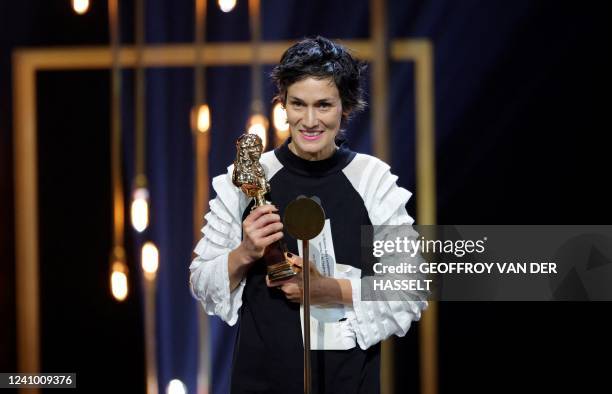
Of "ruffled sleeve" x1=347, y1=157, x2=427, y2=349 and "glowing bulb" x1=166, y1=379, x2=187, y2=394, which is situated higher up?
"ruffled sleeve" x1=347, y1=157, x2=427, y2=349

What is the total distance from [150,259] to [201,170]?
1.09 ft

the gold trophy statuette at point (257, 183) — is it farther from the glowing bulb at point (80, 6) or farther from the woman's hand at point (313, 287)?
the glowing bulb at point (80, 6)

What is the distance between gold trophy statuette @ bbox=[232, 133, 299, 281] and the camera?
1647mm

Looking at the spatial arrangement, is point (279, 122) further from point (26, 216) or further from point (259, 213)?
point (259, 213)

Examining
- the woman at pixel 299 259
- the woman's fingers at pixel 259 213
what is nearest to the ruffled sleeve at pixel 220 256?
the woman at pixel 299 259

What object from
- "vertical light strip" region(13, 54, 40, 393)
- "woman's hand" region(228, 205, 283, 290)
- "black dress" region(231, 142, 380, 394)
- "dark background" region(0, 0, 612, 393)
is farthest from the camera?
"vertical light strip" region(13, 54, 40, 393)

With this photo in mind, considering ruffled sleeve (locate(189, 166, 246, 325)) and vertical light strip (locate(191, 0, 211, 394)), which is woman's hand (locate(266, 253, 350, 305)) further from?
vertical light strip (locate(191, 0, 211, 394))

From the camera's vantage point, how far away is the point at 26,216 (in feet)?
9.50

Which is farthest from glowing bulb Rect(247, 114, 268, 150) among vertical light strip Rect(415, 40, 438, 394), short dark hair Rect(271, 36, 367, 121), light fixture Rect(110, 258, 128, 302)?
short dark hair Rect(271, 36, 367, 121)

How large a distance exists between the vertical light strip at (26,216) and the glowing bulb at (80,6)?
0.77 feet

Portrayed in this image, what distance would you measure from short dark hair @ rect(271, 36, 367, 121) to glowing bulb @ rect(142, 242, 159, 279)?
3.76ft

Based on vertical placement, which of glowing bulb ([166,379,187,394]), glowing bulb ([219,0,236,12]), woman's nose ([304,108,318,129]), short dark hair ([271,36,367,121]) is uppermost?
glowing bulb ([219,0,236,12])

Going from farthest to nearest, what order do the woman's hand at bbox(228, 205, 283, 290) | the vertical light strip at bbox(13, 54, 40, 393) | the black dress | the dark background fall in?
the vertical light strip at bbox(13, 54, 40, 393), the dark background, the black dress, the woman's hand at bbox(228, 205, 283, 290)

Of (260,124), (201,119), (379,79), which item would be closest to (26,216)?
(201,119)
